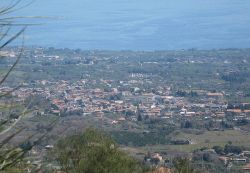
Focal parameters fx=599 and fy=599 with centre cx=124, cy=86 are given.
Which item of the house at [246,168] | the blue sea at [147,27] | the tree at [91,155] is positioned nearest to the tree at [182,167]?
the tree at [91,155]

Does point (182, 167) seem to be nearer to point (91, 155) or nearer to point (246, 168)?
point (91, 155)

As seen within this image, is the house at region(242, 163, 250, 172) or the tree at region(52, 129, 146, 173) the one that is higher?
the tree at region(52, 129, 146, 173)

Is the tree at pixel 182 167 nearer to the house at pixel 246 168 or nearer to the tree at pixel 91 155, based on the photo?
the tree at pixel 91 155

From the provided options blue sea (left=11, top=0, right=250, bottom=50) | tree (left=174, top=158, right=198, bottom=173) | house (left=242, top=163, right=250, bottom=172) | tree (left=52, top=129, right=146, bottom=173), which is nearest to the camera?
tree (left=52, top=129, right=146, bottom=173)

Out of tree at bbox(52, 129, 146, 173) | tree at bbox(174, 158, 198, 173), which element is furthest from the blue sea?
tree at bbox(174, 158, 198, 173)

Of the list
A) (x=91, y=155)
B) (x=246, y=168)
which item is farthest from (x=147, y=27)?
(x=91, y=155)

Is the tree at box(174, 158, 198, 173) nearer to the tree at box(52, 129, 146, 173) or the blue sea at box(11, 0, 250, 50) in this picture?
the tree at box(52, 129, 146, 173)
